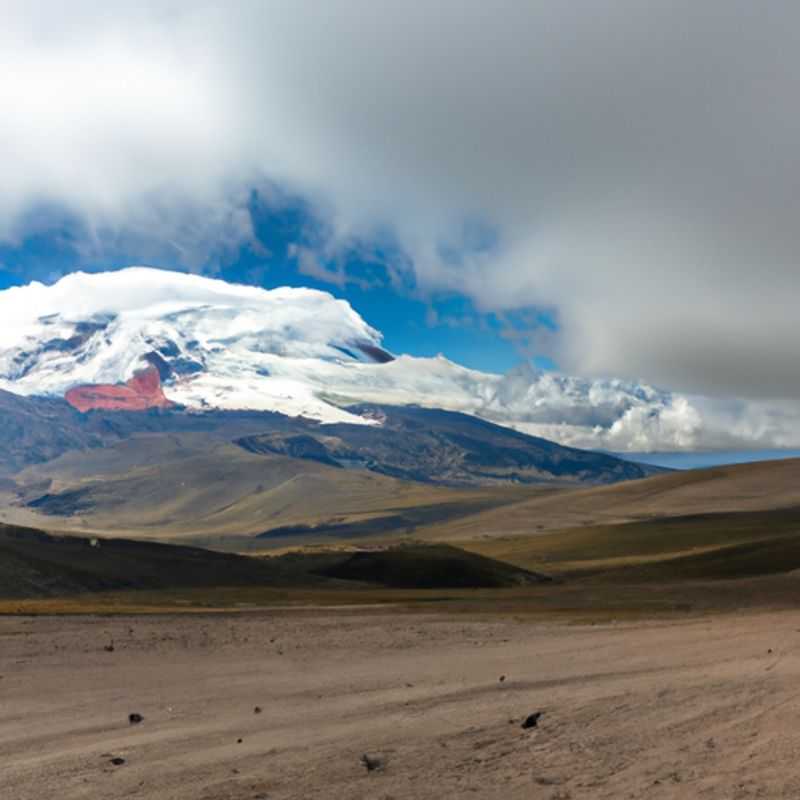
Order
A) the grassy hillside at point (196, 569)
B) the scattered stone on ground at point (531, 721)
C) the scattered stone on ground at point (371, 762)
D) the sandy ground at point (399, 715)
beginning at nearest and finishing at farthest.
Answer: the sandy ground at point (399, 715)
the scattered stone on ground at point (371, 762)
the scattered stone on ground at point (531, 721)
the grassy hillside at point (196, 569)

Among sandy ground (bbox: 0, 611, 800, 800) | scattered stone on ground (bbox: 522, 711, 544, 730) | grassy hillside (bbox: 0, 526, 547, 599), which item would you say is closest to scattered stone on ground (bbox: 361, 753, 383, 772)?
sandy ground (bbox: 0, 611, 800, 800)

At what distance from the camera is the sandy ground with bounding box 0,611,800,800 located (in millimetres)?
20094

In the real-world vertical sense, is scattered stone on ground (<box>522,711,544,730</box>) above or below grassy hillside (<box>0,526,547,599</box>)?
below

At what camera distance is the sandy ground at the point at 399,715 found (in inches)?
791

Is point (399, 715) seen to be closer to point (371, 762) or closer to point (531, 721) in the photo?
point (531, 721)

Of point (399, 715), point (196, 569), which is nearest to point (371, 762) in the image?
point (399, 715)

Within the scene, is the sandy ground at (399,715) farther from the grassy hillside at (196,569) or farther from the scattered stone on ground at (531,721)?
the grassy hillside at (196,569)

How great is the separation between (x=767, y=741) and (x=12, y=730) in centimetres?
1743

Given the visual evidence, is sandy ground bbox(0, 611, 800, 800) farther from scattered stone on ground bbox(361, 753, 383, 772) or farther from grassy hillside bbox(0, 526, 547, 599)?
grassy hillside bbox(0, 526, 547, 599)

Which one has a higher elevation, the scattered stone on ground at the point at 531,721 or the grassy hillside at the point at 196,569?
the grassy hillside at the point at 196,569

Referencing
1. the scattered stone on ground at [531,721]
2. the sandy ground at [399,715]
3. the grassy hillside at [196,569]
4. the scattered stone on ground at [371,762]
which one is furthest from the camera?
the grassy hillside at [196,569]

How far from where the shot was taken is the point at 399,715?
27.7 meters

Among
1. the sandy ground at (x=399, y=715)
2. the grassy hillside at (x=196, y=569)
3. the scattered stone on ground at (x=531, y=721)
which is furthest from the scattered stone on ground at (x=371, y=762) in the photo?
the grassy hillside at (x=196, y=569)

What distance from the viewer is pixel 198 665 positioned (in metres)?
38.7
